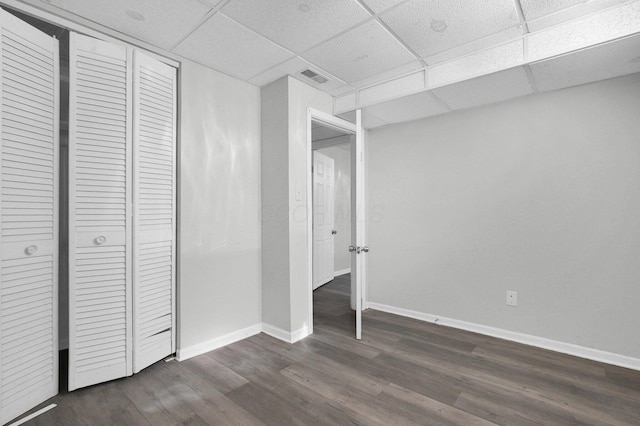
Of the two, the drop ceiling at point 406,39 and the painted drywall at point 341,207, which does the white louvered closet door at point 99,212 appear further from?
the painted drywall at point 341,207

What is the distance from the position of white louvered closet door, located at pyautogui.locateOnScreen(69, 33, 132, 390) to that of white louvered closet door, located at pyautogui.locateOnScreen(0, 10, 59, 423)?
11 centimetres

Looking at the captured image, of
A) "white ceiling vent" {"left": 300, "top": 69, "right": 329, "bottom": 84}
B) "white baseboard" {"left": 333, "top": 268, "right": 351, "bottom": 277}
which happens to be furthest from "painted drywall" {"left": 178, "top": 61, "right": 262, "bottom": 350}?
"white baseboard" {"left": 333, "top": 268, "right": 351, "bottom": 277}

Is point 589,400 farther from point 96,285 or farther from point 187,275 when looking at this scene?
point 96,285

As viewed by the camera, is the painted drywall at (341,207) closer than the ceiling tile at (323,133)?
No

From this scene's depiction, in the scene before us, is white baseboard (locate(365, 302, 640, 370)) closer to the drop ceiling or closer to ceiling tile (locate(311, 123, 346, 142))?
the drop ceiling

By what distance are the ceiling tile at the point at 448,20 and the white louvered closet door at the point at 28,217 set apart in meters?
2.19

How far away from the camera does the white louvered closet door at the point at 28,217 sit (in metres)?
1.72

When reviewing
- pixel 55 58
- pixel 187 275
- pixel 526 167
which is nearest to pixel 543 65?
pixel 526 167

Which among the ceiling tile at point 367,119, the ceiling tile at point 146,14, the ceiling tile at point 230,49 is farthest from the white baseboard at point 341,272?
the ceiling tile at point 146,14

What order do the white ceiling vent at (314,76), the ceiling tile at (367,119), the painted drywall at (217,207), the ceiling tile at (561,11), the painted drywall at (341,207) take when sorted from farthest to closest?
the painted drywall at (341,207) → the ceiling tile at (367,119) → the white ceiling vent at (314,76) → the painted drywall at (217,207) → the ceiling tile at (561,11)

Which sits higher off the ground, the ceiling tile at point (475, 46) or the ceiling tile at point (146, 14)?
the ceiling tile at point (146, 14)

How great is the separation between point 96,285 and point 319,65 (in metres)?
2.40

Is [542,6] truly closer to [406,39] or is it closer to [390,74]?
[406,39]

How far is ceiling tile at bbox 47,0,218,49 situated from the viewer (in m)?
1.84
